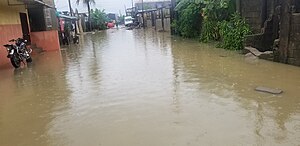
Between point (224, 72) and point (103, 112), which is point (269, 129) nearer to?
point (103, 112)

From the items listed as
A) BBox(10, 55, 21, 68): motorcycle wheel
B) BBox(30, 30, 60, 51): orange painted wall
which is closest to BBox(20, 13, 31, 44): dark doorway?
BBox(30, 30, 60, 51): orange painted wall

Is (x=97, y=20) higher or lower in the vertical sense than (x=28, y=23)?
higher

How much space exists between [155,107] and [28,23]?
13.5 metres

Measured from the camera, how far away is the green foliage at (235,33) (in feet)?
39.3

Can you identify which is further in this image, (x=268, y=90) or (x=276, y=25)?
(x=276, y=25)

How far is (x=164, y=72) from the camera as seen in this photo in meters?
8.19

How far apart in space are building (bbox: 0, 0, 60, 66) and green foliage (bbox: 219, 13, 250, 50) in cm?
803

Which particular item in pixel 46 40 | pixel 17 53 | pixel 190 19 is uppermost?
pixel 190 19

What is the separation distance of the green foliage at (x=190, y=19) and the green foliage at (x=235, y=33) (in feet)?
14.5

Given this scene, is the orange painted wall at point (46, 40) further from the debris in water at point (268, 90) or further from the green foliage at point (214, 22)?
the debris in water at point (268, 90)

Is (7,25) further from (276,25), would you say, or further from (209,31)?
(276,25)

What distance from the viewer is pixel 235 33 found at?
12234 millimetres

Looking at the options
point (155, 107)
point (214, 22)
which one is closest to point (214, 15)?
point (214, 22)

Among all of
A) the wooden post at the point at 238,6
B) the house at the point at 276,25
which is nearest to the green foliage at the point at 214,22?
the wooden post at the point at 238,6
